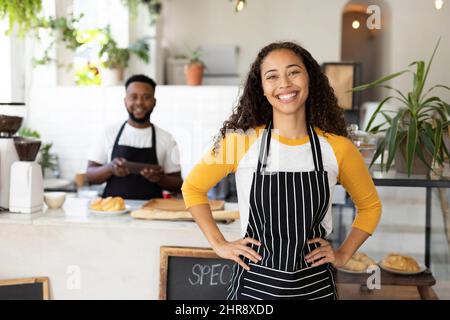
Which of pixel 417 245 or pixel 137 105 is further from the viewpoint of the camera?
→ pixel 137 105

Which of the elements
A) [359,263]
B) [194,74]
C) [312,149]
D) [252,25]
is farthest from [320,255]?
[252,25]

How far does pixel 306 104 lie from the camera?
1498 millimetres

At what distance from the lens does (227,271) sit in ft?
6.42

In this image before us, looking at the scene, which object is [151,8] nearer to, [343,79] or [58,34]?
[58,34]

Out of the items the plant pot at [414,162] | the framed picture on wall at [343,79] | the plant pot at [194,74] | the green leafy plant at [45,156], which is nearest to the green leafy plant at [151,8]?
the plant pot at [194,74]

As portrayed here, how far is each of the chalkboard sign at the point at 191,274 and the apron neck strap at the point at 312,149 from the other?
625 mm

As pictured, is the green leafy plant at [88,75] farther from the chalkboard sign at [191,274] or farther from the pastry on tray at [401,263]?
the pastry on tray at [401,263]

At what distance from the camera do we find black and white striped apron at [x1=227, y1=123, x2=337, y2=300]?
1383 millimetres

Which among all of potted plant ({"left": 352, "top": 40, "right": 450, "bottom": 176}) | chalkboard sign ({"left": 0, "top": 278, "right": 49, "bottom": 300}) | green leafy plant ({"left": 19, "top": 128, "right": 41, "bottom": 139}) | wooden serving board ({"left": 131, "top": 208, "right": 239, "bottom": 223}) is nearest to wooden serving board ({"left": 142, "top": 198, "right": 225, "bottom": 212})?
wooden serving board ({"left": 131, "top": 208, "right": 239, "bottom": 223})

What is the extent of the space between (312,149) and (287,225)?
20 centimetres

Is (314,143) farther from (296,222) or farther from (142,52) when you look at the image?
(142,52)

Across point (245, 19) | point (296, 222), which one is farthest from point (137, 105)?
point (245, 19)

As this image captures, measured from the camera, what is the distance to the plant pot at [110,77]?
12.8 feet

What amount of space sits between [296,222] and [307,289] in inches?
6.9
